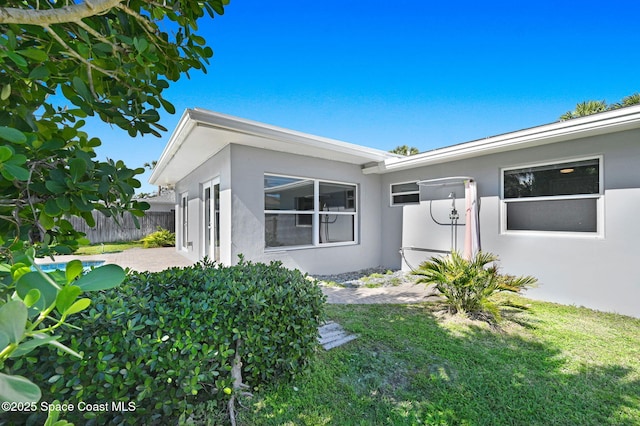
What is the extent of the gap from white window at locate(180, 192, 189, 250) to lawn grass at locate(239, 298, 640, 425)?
8872 mm

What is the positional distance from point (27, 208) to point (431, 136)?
15367 millimetres

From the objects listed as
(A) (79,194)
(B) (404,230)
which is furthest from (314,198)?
(A) (79,194)

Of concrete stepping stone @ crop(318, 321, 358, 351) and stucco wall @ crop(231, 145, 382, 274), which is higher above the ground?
stucco wall @ crop(231, 145, 382, 274)

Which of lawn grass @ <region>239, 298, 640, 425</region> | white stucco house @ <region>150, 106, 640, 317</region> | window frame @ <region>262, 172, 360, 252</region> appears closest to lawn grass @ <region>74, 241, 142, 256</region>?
white stucco house @ <region>150, 106, 640, 317</region>

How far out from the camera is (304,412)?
2.26m

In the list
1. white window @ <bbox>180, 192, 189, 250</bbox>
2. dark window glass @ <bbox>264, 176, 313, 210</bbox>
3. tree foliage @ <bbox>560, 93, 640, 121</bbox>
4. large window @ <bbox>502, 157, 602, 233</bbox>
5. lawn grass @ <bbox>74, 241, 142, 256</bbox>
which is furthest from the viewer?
lawn grass @ <bbox>74, 241, 142, 256</bbox>

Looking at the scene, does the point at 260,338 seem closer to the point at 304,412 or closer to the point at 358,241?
the point at 304,412

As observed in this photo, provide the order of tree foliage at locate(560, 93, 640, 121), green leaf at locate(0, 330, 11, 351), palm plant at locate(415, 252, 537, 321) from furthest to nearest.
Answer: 1. tree foliage at locate(560, 93, 640, 121)
2. palm plant at locate(415, 252, 537, 321)
3. green leaf at locate(0, 330, 11, 351)

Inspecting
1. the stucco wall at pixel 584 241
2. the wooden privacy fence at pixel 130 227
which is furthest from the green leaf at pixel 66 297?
the wooden privacy fence at pixel 130 227

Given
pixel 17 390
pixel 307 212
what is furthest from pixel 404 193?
pixel 17 390

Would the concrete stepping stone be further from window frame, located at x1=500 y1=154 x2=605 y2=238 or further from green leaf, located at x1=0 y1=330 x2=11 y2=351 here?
window frame, located at x1=500 y1=154 x2=605 y2=238

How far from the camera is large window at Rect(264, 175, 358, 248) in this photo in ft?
22.3

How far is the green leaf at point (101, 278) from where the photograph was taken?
2.15 ft

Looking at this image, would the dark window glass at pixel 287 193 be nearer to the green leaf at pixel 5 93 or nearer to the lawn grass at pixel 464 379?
the lawn grass at pixel 464 379
